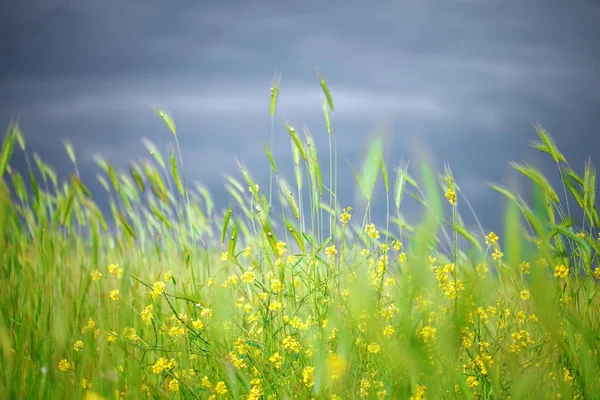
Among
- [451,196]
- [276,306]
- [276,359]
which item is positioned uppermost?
[451,196]

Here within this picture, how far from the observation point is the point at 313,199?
1866 mm

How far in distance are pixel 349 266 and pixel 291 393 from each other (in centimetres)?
41

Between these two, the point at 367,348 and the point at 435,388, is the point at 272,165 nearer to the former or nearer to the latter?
the point at 367,348

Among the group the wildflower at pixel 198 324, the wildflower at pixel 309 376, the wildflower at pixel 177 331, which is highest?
the wildflower at pixel 198 324

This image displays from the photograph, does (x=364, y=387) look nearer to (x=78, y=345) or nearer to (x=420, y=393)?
(x=420, y=393)

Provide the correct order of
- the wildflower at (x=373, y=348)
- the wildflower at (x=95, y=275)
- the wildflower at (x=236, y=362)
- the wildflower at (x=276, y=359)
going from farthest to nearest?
1. the wildflower at (x=95, y=275)
2. the wildflower at (x=236, y=362)
3. the wildflower at (x=276, y=359)
4. the wildflower at (x=373, y=348)

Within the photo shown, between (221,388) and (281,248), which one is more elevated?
(281,248)

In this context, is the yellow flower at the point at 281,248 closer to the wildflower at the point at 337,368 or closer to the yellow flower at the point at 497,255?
the wildflower at the point at 337,368

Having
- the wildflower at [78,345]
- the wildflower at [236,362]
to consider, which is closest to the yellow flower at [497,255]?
the wildflower at [236,362]

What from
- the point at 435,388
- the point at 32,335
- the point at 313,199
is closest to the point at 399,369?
the point at 435,388

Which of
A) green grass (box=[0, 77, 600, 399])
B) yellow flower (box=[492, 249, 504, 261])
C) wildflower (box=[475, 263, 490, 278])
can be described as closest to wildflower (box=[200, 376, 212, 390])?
green grass (box=[0, 77, 600, 399])

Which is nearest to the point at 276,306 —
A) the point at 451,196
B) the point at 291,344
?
the point at 291,344

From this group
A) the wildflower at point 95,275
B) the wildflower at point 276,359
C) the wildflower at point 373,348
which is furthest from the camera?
the wildflower at point 95,275

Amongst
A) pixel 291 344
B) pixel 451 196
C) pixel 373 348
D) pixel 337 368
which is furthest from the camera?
pixel 451 196
